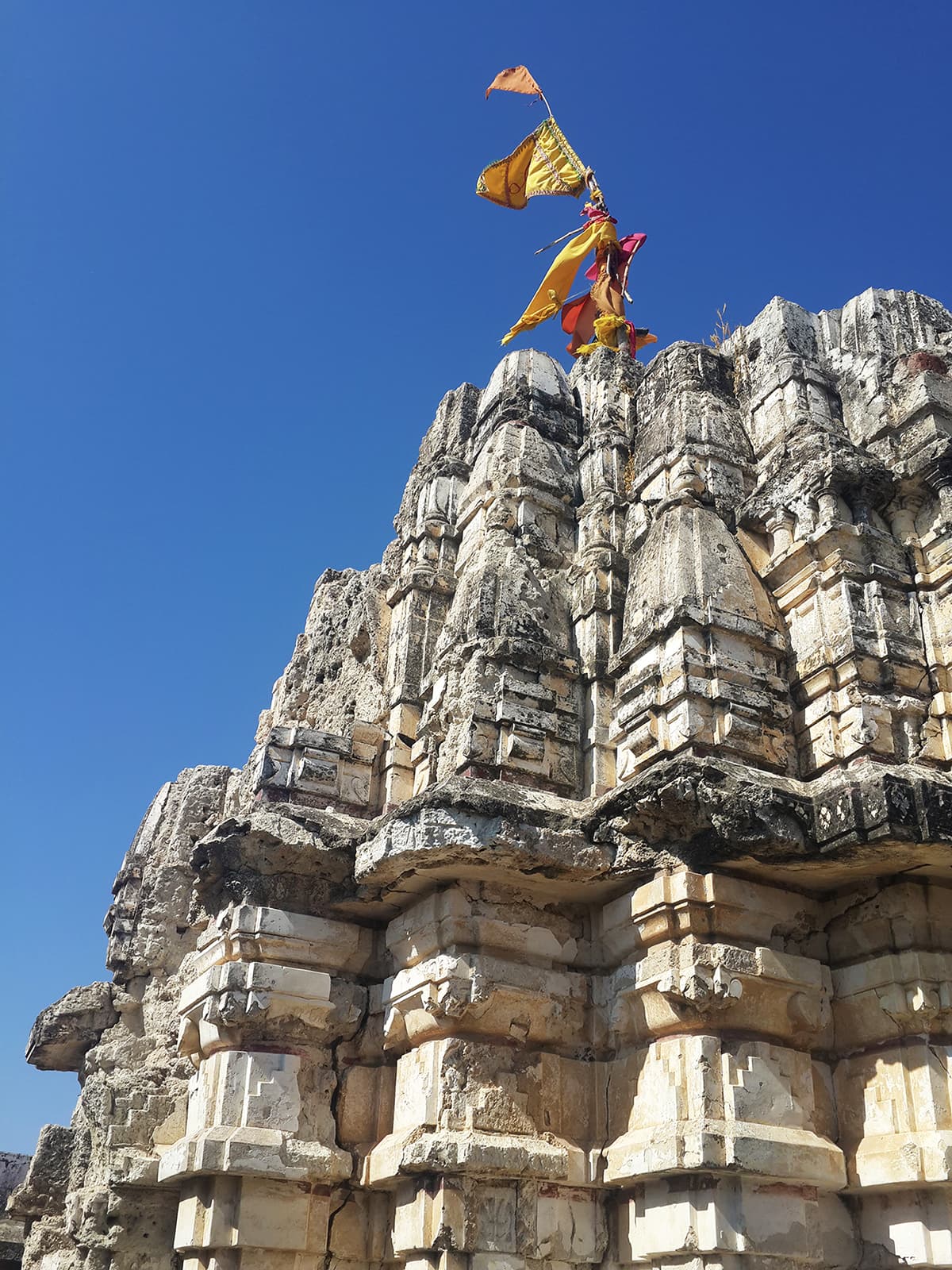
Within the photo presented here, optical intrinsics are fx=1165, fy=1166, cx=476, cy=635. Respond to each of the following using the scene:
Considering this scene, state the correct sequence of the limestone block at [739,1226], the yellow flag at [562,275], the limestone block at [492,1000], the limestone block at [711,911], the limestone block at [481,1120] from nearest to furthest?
the limestone block at [739,1226] < the limestone block at [481,1120] < the limestone block at [711,911] < the limestone block at [492,1000] < the yellow flag at [562,275]

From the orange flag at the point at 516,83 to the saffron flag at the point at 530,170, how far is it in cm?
44

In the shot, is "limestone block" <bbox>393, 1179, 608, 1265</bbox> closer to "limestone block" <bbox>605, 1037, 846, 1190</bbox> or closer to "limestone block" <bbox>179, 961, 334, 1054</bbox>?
"limestone block" <bbox>605, 1037, 846, 1190</bbox>

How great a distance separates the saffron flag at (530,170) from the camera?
13.7 m

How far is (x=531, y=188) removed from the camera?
13.7 meters

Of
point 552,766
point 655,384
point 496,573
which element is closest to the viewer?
point 552,766

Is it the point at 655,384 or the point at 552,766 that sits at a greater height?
the point at 655,384

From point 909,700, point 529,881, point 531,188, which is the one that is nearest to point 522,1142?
point 529,881

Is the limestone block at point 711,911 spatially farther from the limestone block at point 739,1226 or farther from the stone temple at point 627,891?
the limestone block at point 739,1226

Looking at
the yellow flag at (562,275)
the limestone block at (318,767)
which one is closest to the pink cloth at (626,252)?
the yellow flag at (562,275)

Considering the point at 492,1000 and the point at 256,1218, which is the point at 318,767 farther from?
the point at 256,1218

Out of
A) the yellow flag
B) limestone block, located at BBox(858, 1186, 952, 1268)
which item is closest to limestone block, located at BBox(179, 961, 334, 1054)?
limestone block, located at BBox(858, 1186, 952, 1268)

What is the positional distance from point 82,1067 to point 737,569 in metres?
10.5

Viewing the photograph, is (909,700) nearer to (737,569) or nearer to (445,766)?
(737,569)

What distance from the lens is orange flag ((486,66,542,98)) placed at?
13891mm
